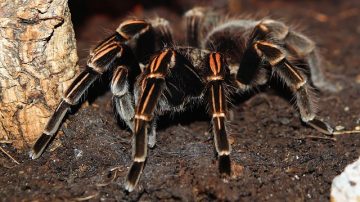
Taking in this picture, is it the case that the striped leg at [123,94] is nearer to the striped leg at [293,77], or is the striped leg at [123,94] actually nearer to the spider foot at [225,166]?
the spider foot at [225,166]

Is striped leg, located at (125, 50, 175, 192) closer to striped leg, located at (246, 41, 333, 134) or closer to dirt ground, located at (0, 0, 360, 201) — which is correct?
dirt ground, located at (0, 0, 360, 201)

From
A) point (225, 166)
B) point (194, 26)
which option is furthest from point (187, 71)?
point (194, 26)

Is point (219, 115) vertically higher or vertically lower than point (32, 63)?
lower

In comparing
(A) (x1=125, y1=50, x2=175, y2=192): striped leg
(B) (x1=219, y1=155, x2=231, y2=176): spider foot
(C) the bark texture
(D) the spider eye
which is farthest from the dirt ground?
(D) the spider eye

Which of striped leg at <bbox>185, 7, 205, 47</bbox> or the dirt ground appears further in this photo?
striped leg at <bbox>185, 7, 205, 47</bbox>

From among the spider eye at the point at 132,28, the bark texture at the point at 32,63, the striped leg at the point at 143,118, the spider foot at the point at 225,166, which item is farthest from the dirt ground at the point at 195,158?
the spider eye at the point at 132,28

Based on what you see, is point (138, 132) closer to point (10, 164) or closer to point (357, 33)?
point (10, 164)

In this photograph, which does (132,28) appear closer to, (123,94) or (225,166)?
(123,94)
